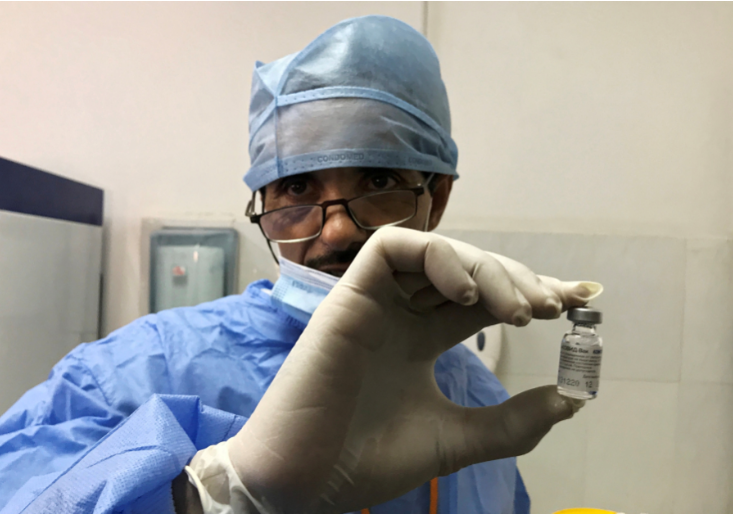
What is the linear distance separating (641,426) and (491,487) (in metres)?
0.74

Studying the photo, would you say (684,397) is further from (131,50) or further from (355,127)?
(131,50)

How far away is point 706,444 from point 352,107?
139 cm

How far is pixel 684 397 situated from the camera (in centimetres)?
116

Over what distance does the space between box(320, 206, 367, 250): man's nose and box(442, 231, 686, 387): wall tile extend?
0.55 meters

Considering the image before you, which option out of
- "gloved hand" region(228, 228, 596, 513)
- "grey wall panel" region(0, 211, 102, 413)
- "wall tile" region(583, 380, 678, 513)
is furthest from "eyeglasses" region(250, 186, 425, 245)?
"wall tile" region(583, 380, 678, 513)

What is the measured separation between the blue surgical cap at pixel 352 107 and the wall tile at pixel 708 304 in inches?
36.5

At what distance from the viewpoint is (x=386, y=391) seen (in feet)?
1.56

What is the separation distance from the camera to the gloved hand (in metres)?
0.41

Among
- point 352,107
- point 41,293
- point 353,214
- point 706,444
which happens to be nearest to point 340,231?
point 353,214

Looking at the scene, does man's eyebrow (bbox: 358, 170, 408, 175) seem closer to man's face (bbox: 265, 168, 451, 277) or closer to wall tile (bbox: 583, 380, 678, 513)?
man's face (bbox: 265, 168, 451, 277)

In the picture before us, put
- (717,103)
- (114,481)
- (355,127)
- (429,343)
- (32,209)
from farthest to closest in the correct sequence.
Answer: (717,103) → (32,209) → (355,127) → (429,343) → (114,481)

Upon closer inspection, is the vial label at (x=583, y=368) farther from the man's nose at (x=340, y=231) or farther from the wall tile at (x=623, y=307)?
the wall tile at (x=623, y=307)

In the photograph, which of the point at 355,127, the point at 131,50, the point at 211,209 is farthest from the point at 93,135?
the point at 355,127

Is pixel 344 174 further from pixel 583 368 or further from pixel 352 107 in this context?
pixel 583 368
